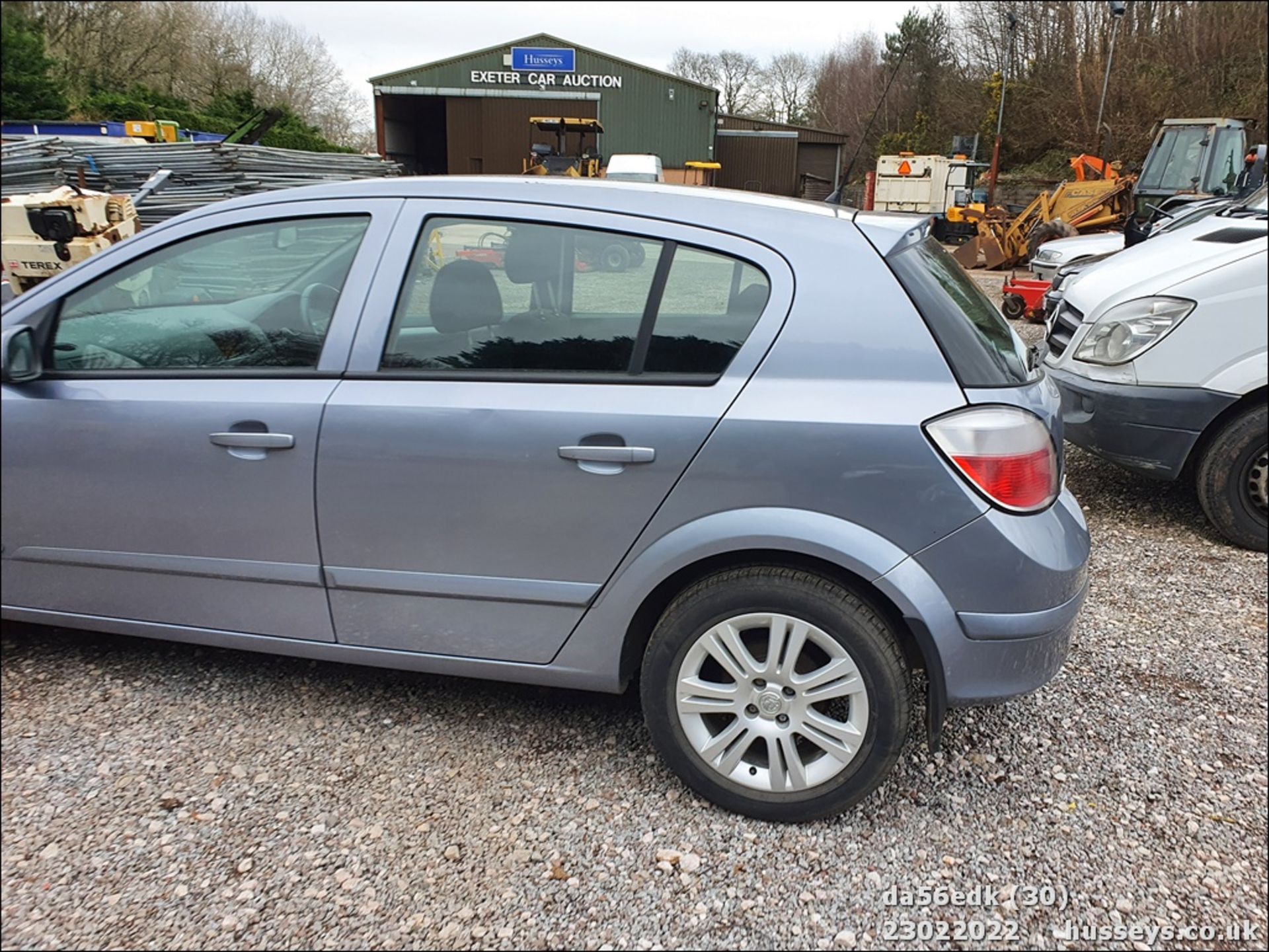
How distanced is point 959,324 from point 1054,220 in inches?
610

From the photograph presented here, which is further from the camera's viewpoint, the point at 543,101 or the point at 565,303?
the point at 543,101

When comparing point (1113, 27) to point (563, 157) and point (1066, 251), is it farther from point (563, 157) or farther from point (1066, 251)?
point (563, 157)

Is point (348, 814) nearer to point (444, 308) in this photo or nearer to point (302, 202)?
point (444, 308)

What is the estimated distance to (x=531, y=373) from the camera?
2215 millimetres

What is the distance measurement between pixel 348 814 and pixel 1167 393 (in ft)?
7.41

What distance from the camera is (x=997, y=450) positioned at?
6.46ft

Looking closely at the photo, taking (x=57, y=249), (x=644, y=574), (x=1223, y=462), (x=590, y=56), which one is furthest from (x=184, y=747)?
(x=590, y=56)

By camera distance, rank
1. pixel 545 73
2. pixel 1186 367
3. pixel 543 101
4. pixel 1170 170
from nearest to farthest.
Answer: pixel 1186 367, pixel 1170 170, pixel 545 73, pixel 543 101

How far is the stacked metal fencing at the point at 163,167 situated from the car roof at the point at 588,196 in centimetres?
703

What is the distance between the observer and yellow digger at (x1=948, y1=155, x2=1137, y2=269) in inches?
603

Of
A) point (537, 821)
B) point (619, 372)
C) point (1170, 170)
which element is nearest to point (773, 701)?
point (537, 821)

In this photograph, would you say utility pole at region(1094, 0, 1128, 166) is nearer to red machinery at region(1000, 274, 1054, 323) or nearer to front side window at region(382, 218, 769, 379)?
front side window at region(382, 218, 769, 379)

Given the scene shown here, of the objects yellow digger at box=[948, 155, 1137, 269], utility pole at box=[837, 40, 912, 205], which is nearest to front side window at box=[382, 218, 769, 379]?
utility pole at box=[837, 40, 912, 205]

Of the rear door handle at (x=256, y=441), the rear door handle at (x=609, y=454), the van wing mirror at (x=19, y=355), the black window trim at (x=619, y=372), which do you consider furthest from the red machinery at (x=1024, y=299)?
the van wing mirror at (x=19, y=355)
